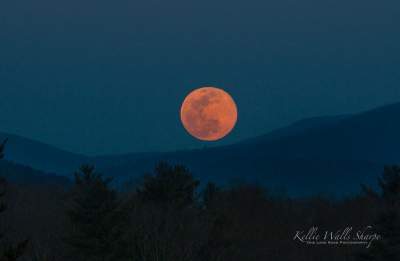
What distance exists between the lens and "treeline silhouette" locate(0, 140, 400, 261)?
1801 cm

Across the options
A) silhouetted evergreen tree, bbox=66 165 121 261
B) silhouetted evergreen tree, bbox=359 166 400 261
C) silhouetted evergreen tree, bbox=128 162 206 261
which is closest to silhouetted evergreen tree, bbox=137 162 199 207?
silhouetted evergreen tree, bbox=128 162 206 261

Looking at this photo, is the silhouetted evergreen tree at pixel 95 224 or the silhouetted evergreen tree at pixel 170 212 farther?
the silhouetted evergreen tree at pixel 170 212

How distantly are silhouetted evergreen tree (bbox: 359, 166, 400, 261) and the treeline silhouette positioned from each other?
25 mm

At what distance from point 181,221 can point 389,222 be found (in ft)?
37.0

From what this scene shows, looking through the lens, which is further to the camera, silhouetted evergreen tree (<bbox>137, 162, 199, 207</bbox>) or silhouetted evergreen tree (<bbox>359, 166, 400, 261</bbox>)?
silhouetted evergreen tree (<bbox>137, 162, 199, 207</bbox>)

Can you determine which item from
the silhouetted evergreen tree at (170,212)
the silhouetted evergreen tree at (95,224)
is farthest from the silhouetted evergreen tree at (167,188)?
the silhouetted evergreen tree at (95,224)

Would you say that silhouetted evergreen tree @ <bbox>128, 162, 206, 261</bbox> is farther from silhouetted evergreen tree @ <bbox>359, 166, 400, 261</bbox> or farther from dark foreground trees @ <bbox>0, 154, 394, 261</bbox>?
silhouetted evergreen tree @ <bbox>359, 166, 400, 261</bbox>

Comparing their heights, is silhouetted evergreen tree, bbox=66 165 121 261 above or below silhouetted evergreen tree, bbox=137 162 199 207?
below

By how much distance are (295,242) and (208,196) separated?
5206 mm

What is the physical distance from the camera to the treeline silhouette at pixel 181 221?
18.0 m

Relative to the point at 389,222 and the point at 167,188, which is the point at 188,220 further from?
the point at 389,222

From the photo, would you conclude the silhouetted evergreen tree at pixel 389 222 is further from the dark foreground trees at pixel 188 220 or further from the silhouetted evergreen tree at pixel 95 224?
the silhouetted evergreen tree at pixel 95 224

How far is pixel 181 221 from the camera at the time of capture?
1072 inches

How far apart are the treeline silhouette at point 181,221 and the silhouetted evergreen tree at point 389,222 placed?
0.02m
